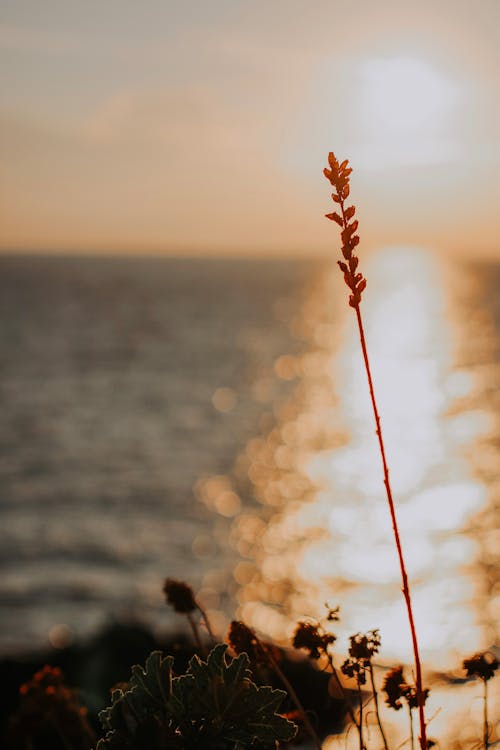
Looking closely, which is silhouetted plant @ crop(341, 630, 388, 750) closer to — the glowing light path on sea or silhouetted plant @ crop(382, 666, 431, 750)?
silhouetted plant @ crop(382, 666, 431, 750)

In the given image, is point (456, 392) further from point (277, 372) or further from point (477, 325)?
point (477, 325)

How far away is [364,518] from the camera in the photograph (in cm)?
4569

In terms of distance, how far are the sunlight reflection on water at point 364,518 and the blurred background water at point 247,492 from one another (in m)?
0.13

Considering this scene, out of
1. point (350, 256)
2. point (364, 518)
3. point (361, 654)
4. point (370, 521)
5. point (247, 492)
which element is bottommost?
point (370, 521)

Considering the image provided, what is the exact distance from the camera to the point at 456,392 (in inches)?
3538

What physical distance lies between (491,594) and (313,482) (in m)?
21.3

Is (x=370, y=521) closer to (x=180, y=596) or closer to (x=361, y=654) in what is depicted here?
(x=180, y=596)

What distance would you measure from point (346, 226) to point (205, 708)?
1.05 metres

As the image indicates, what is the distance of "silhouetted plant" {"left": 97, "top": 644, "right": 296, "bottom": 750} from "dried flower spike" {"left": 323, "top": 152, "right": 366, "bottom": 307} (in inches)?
32.0

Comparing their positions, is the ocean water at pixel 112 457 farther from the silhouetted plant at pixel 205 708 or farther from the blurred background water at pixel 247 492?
the silhouetted plant at pixel 205 708

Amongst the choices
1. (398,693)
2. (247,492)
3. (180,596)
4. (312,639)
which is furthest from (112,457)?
(398,693)

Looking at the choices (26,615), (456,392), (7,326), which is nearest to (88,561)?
(26,615)

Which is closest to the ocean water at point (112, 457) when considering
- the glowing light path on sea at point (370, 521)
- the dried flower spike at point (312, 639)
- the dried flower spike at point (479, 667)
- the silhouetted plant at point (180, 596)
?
the glowing light path on sea at point (370, 521)

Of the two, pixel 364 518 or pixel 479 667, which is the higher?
pixel 479 667
